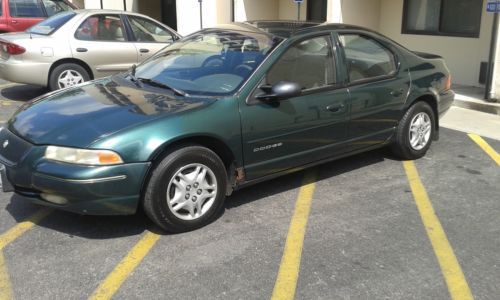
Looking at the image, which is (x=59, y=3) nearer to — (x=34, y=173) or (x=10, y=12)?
(x=10, y=12)

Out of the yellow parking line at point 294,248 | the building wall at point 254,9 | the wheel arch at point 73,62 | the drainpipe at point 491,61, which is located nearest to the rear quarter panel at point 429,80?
the yellow parking line at point 294,248

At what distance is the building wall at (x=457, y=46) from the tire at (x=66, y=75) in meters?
6.67

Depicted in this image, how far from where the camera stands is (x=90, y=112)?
3961 millimetres

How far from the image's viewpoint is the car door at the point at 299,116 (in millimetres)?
4230

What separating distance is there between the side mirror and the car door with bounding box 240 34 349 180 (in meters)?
0.03

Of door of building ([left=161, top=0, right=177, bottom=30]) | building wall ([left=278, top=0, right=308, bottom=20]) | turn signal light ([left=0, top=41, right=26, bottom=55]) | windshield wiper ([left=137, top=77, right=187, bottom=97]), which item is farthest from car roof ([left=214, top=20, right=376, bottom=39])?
door of building ([left=161, top=0, right=177, bottom=30])

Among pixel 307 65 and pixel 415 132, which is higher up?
pixel 307 65

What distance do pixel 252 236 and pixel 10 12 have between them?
37.9 feet

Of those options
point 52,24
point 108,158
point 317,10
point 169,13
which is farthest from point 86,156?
point 169,13

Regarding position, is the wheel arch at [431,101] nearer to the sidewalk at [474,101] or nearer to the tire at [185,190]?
the tire at [185,190]

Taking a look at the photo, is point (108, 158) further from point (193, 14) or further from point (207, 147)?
point (193, 14)

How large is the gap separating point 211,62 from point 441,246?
7.70 feet

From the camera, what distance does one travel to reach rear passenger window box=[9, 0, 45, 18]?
42.8 feet

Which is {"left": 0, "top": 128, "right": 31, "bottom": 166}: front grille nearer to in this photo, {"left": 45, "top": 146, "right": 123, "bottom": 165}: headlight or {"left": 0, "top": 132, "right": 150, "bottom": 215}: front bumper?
{"left": 0, "top": 132, "right": 150, "bottom": 215}: front bumper
